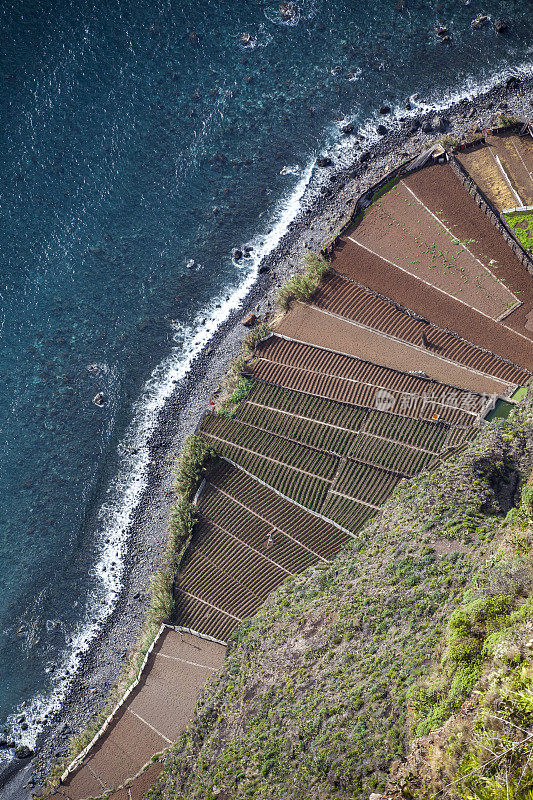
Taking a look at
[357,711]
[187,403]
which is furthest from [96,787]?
[187,403]

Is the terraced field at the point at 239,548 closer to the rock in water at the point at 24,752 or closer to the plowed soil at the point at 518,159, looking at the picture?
the rock in water at the point at 24,752

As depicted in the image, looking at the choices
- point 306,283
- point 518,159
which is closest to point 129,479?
point 306,283

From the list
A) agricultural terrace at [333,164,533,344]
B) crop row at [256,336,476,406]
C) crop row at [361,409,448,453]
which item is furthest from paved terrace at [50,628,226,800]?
agricultural terrace at [333,164,533,344]

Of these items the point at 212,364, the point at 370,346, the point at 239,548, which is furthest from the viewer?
the point at 212,364

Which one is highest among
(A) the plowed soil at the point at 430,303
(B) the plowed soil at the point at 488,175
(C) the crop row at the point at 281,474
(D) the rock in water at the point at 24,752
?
(B) the plowed soil at the point at 488,175

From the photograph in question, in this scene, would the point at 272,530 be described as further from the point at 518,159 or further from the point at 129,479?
the point at 518,159

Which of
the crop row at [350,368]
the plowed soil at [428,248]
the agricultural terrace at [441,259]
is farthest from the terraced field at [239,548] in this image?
the plowed soil at [428,248]

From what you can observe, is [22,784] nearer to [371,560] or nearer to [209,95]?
[371,560]
